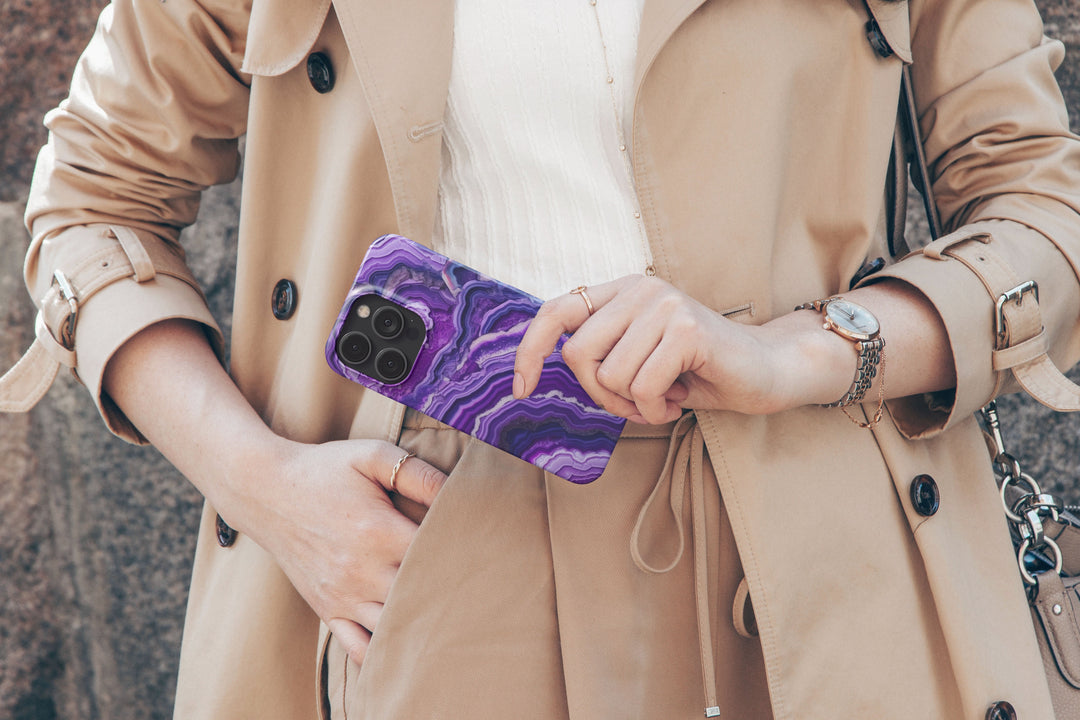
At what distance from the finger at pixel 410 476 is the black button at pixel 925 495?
52 cm

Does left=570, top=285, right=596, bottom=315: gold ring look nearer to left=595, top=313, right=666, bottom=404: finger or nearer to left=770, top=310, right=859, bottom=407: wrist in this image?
left=595, top=313, right=666, bottom=404: finger

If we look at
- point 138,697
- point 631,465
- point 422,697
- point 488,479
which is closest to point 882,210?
point 631,465

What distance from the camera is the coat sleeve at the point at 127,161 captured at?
1.11m

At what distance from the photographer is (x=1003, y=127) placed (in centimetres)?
106

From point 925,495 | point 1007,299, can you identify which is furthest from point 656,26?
point 925,495

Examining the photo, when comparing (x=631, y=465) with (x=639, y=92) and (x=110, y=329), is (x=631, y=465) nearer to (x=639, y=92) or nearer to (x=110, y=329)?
(x=639, y=92)

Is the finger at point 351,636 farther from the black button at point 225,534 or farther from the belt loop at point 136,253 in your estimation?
the belt loop at point 136,253

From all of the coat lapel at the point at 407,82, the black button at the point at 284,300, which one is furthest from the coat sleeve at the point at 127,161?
the coat lapel at the point at 407,82

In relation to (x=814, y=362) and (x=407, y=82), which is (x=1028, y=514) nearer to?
(x=814, y=362)

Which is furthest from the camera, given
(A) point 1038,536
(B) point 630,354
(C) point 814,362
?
(A) point 1038,536

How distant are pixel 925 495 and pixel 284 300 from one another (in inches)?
31.3

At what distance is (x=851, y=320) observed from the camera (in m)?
0.93

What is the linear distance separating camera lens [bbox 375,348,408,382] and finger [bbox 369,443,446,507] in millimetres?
127

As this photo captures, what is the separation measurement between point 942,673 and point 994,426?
36 cm
